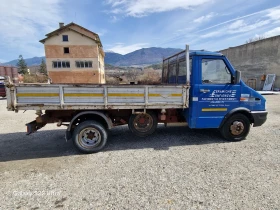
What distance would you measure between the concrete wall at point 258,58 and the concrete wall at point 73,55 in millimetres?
24637

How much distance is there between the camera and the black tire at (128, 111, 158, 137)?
4723 millimetres

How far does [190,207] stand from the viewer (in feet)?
8.13

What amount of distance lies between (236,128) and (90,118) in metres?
4.18

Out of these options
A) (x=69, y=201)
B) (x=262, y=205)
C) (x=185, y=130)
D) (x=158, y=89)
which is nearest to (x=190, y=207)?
(x=262, y=205)

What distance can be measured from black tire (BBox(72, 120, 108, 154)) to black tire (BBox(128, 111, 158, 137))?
31.6 inches

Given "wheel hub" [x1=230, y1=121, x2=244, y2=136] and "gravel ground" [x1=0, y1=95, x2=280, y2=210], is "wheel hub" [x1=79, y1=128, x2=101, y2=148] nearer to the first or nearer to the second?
"gravel ground" [x1=0, y1=95, x2=280, y2=210]

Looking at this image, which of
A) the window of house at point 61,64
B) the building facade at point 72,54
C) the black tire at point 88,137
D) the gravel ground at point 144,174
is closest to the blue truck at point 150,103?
the black tire at point 88,137

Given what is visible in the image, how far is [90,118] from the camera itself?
14.8 feet

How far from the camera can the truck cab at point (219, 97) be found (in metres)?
4.48

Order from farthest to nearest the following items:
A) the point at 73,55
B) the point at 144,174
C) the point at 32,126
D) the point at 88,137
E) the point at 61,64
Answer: the point at 73,55 → the point at 61,64 → the point at 88,137 → the point at 32,126 → the point at 144,174

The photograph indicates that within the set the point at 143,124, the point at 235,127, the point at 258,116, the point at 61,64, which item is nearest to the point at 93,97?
the point at 143,124

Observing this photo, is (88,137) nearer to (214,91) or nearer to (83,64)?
(214,91)

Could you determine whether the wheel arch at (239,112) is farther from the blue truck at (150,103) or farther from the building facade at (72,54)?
the building facade at (72,54)

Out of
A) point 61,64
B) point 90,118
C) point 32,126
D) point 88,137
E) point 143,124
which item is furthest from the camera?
point 61,64
